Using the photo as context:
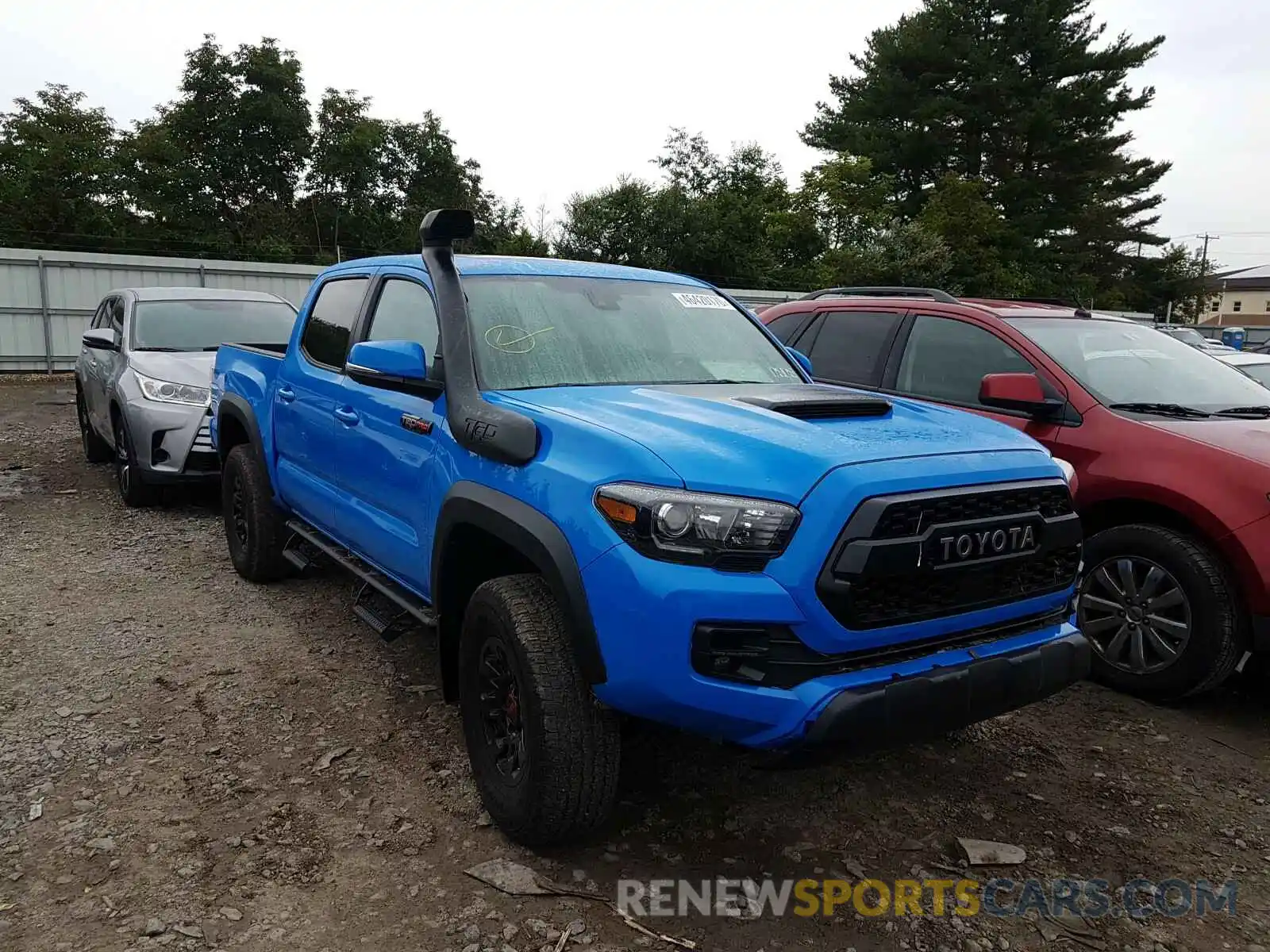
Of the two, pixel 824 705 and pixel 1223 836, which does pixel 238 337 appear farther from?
pixel 1223 836

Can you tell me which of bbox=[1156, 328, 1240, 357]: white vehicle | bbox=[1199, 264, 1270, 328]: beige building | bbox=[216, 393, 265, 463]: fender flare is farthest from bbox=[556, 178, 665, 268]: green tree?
bbox=[1199, 264, 1270, 328]: beige building

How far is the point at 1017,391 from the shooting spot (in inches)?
171

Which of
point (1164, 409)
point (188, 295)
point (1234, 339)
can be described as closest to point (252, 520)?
point (188, 295)

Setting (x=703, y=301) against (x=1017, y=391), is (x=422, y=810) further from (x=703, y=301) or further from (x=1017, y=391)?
(x=1017, y=391)

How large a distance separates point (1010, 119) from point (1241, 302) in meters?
67.4

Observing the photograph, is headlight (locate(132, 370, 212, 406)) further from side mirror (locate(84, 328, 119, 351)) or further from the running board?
the running board

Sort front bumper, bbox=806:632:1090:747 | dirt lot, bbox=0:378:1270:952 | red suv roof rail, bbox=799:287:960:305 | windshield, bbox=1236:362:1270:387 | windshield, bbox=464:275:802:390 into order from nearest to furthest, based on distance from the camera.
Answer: front bumper, bbox=806:632:1090:747, dirt lot, bbox=0:378:1270:952, windshield, bbox=464:275:802:390, red suv roof rail, bbox=799:287:960:305, windshield, bbox=1236:362:1270:387

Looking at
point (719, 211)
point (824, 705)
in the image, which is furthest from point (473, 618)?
point (719, 211)

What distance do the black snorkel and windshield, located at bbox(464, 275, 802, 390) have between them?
6cm

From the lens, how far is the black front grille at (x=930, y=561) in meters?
2.29

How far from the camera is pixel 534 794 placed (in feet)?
8.53

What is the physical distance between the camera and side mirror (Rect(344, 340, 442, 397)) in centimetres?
311

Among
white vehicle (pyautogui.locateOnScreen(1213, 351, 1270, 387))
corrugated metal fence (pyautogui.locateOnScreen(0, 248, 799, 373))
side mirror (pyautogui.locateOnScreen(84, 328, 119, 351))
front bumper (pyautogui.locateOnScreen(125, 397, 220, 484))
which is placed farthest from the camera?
corrugated metal fence (pyautogui.locateOnScreen(0, 248, 799, 373))

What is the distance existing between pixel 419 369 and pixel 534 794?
145 cm
